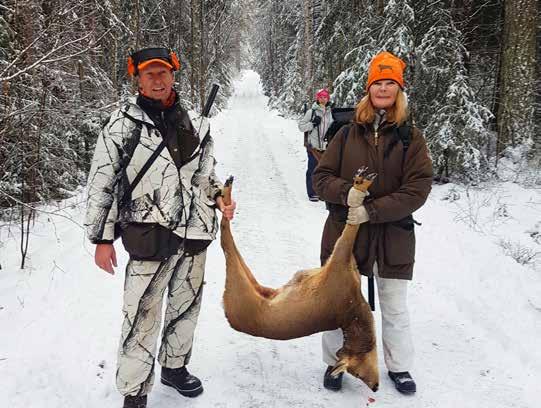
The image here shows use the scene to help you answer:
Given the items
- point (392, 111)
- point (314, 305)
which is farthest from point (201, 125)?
point (314, 305)

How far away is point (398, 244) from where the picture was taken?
315 centimetres

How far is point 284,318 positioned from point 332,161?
4.28 feet

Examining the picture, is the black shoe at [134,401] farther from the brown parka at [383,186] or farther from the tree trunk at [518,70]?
the tree trunk at [518,70]

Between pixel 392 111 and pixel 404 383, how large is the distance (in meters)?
2.10

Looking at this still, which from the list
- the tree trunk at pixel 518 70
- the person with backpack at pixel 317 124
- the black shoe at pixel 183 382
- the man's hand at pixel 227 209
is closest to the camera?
the man's hand at pixel 227 209

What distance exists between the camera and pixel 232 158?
1388cm

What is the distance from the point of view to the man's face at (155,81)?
2656 millimetres

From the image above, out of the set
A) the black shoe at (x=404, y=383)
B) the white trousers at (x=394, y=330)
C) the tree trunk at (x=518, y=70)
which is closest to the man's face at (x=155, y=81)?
the white trousers at (x=394, y=330)

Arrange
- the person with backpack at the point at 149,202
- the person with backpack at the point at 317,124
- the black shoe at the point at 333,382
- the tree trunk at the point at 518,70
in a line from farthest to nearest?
the person with backpack at the point at 317,124, the tree trunk at the point at 518,70, the black shoe at the point at 333,382, the person with backpack at the point at 149,202

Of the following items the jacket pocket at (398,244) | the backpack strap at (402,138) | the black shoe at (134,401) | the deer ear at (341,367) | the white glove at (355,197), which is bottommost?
the black shoe at (134,401)

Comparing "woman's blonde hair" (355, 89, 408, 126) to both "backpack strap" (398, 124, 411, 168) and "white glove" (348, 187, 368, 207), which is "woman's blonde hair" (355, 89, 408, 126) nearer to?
Answer: "backpack strap" (398, 124, 411, 168)

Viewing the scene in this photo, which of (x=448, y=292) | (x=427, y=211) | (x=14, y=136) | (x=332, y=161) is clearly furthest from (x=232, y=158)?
(x=332, y=161)

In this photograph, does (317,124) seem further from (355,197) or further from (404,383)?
(404,383)

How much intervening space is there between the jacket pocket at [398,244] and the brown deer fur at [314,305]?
448 millimetres
